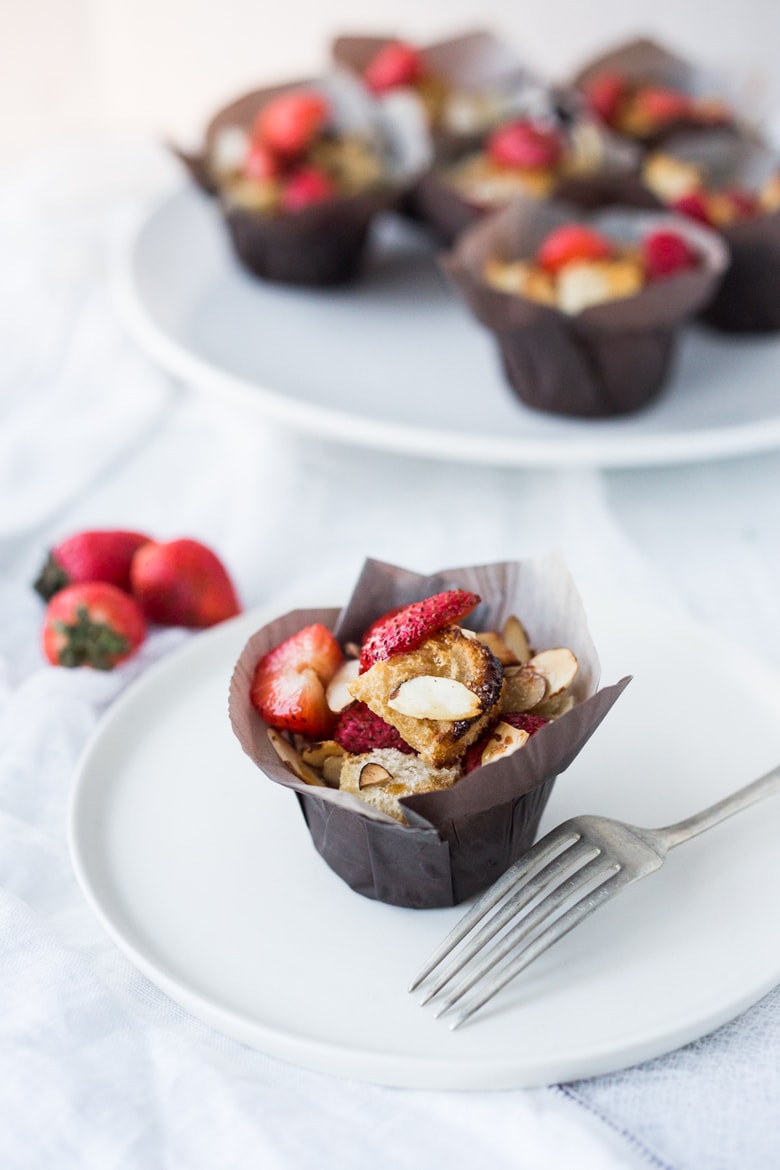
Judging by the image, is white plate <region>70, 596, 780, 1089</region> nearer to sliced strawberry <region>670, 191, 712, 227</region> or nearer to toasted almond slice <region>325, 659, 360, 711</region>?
toasted almond slice <region>325, 659, 360, 711</region>

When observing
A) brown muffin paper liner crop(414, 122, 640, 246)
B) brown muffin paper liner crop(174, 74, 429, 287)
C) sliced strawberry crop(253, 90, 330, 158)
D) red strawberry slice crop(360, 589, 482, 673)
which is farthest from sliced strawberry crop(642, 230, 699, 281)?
red strawberry slice crop(360, 589, 482, 673)

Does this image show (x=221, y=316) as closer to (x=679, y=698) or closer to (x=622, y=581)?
(x=622, y=581)

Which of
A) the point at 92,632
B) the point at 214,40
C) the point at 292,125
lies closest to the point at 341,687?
the point at 92,632

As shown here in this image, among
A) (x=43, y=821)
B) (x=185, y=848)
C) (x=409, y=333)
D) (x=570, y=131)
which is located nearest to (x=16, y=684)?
(x=43, y=821)

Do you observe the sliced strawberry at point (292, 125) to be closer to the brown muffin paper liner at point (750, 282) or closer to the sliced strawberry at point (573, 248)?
the sliced strawberry at point (573, 248)

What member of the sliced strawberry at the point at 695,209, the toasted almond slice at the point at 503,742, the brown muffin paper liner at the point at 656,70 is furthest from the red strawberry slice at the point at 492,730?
the brown muffin paper liner at the point at 656,70

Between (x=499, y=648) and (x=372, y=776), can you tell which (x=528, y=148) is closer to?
(x=499, y=648)
